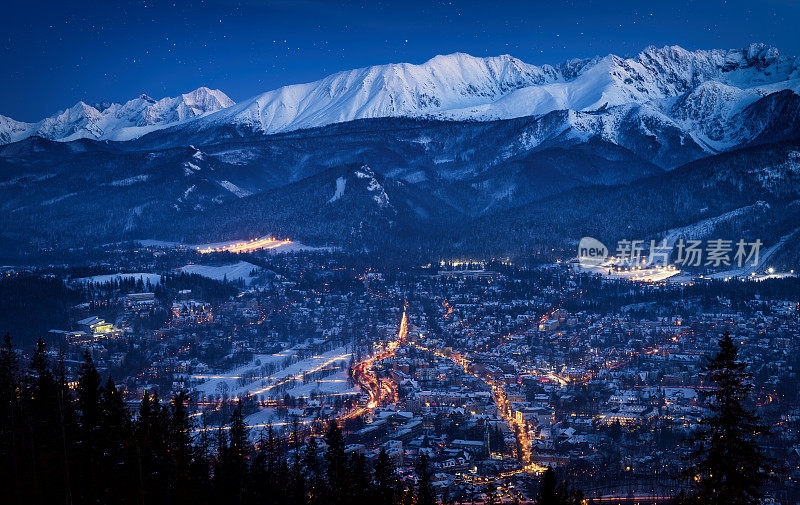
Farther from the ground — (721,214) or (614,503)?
(721,214)

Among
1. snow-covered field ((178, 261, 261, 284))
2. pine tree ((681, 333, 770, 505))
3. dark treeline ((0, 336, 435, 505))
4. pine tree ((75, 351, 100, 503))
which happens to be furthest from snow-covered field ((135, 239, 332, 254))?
pine tree ((681, 333, 770, 505))

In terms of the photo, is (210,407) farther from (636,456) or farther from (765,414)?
(765,414)

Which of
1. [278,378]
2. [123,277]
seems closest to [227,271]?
[123,277]

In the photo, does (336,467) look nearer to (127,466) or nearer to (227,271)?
(127,466)

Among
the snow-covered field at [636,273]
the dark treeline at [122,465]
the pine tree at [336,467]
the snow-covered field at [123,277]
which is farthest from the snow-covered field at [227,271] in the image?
the pine tree at [336,467]

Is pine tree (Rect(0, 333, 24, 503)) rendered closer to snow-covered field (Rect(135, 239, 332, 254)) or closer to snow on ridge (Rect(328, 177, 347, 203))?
snow-covered field (Rect(135, 239, 332, 254))

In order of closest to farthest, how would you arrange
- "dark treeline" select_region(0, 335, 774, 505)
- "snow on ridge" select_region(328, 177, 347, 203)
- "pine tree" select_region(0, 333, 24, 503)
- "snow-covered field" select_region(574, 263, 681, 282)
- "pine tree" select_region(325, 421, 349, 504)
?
"pine tree" select_region(0, 333, 24, 503)
"dark treeline" select_region(0, 335, 774, 505)
"pine tree" select_region(325, 421, 349, 504)
"snow-covered field" select_region(574, 263, 681, 282)
"snow on ridge" select_region(328, 177, 347, 203)

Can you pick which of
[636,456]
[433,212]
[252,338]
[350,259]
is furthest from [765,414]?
[433,212]

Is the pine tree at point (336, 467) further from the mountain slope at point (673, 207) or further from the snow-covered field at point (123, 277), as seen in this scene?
the mountain slope at point (673, 207)
